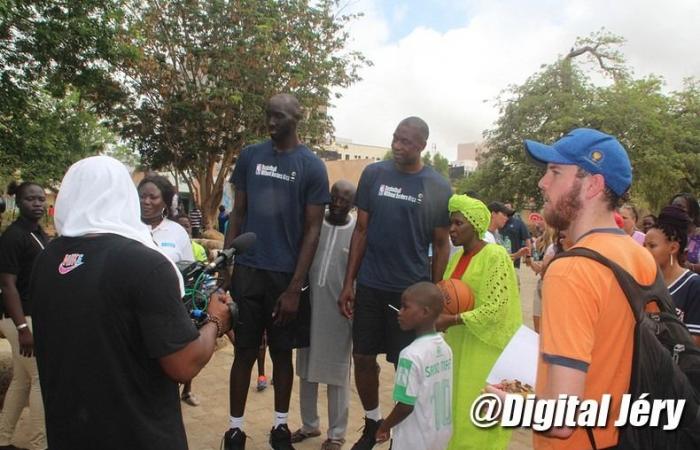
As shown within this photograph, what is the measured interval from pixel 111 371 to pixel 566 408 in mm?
1464

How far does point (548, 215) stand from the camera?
6.49 feet

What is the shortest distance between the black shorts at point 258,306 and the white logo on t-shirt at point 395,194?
2.81 ft

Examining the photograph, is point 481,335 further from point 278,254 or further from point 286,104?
point 286,104

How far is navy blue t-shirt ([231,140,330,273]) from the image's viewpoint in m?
3.81

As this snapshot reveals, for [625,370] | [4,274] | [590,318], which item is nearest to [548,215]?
[590,318]

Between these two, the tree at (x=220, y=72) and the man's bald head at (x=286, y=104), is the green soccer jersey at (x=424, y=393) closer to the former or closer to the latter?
the man's bald head at (x=286, y=104)

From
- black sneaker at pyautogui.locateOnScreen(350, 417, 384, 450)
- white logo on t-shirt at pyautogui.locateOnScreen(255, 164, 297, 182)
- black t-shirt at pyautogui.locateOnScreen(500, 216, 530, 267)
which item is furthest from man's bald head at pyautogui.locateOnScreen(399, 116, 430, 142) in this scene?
black t-shirt at pyautogui.locateOnScreen(500, 216, 530, 267)

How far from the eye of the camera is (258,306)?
3.82 m

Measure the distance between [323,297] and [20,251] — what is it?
2.08 meters

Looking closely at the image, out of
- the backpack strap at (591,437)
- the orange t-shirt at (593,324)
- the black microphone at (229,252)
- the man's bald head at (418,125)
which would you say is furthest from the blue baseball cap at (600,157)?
the man's bald head at (418,125)

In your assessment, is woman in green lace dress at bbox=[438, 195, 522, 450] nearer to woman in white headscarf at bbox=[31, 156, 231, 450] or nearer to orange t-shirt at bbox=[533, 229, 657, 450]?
orange t-shirt at bbox=[533, 229, 657, 450]

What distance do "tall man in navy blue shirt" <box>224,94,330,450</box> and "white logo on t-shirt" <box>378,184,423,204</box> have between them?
40cm

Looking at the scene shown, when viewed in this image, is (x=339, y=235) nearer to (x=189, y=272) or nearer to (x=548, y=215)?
(x=189, y=272)

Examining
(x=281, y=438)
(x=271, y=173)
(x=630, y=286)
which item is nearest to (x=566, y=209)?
(x=630, y=286)
